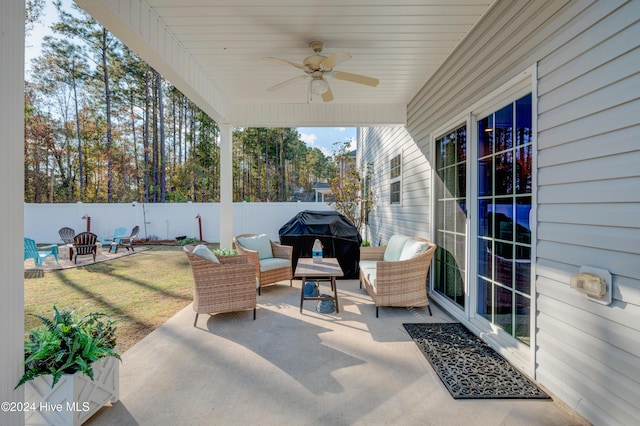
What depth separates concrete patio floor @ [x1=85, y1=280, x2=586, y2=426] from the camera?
1.89 metres

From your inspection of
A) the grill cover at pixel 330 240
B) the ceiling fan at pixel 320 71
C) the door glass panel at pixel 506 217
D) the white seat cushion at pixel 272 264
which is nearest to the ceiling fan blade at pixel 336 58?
the ceiling fan at pixel 320 71

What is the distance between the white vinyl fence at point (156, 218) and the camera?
34.6 ft

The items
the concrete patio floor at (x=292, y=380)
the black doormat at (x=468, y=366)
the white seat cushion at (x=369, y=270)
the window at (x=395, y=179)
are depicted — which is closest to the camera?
the concrete patio floor at (x=292, y=380)

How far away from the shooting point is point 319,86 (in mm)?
3537

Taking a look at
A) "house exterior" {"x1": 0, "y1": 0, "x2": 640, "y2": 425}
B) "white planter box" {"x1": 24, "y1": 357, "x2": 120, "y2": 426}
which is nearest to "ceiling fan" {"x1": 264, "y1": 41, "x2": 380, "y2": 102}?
"house exterior" {"x1": 0, "y1": 0, "x2": 640, "y2": 425}

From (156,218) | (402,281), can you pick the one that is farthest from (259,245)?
(156,218)

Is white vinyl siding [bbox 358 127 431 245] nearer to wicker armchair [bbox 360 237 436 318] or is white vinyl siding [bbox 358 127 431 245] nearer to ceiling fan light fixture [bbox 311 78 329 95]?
wicker armchair [bbox 360 237 436 318]

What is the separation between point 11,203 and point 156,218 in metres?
10.6

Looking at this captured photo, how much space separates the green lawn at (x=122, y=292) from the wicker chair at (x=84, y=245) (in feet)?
2.39

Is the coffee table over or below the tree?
below

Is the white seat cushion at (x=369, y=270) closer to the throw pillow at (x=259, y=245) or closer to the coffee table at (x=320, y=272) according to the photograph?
the coffee table at (x=320, y=272)

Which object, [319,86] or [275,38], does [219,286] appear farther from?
[275,38]

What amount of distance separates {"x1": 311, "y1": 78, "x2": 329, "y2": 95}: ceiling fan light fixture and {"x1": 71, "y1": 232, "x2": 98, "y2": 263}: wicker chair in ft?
22.8

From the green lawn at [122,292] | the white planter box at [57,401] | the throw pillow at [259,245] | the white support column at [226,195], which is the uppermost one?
the white support column at [226,195]
